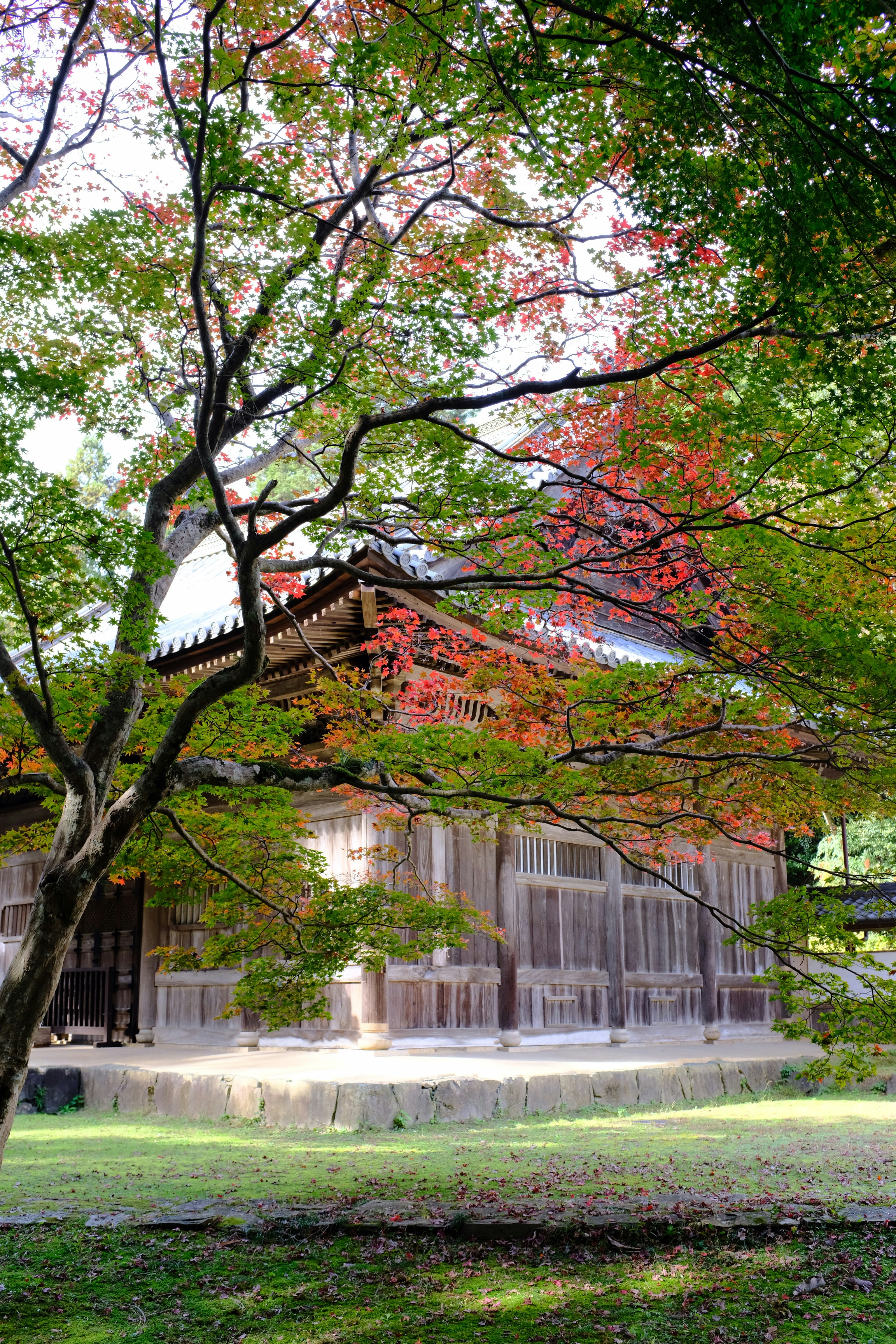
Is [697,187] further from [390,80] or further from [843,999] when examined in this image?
[843,999]

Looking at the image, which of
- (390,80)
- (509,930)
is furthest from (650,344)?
(509,930)

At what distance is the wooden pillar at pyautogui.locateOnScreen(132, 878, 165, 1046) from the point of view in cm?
1277

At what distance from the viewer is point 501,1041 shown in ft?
35.8

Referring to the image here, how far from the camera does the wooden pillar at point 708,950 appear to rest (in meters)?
13.6

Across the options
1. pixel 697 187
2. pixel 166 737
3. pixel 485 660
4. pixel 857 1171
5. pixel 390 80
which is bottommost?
pixel 857 1171

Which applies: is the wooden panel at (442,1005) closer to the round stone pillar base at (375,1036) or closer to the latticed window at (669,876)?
the round stone pillar base at (375,1036)

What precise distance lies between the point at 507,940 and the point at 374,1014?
1937 millimetres

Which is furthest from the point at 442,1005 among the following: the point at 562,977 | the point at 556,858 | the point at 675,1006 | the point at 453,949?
the point at 675,1006

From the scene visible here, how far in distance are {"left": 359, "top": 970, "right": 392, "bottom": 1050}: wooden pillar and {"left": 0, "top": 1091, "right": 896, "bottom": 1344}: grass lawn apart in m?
2.01

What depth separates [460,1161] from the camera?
666 cm

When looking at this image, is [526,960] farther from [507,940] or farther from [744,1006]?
[744,1006]

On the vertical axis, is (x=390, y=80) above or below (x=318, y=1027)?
above

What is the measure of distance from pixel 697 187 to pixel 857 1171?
19.9 ft

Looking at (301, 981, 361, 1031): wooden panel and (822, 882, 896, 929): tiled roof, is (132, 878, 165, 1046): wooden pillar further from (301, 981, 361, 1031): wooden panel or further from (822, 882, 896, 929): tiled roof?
(822, 882, 896, 929): tiled roof
